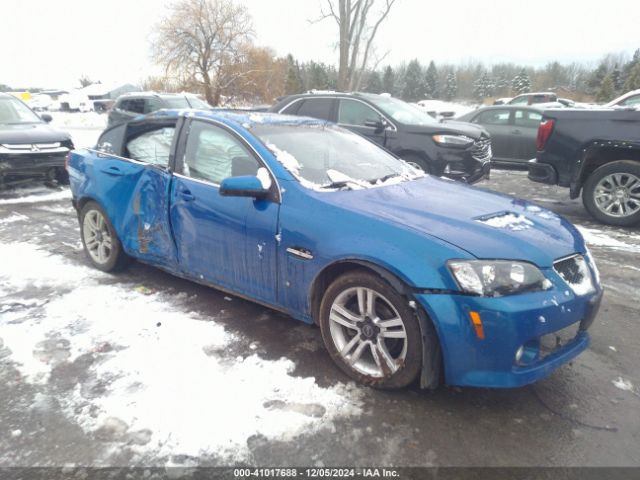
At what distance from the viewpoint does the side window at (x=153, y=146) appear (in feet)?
12.6

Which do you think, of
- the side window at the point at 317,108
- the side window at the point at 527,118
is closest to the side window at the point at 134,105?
the side window at the point at 317,108

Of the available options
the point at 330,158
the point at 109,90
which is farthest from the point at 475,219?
the point at 109,90

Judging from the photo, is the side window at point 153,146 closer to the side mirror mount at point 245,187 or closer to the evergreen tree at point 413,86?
the side mirror mount at point 245,187

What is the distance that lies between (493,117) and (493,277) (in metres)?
9.33

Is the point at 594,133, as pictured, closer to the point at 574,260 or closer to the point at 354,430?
the point at 574,260

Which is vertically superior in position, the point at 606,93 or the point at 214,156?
the point at 214,156

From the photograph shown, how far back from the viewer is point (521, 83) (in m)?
66.1

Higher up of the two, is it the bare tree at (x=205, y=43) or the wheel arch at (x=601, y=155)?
the bare tree at (x=205, y=43)

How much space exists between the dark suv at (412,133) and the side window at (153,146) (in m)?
3.79

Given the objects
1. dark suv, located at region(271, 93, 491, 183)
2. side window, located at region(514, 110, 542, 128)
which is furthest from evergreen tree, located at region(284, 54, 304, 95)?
dark suv, located at region(271, 93, 491, 183)

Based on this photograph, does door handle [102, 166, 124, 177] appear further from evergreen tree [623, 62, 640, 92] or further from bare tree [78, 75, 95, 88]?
bare tree [78, 75, 95, 88]

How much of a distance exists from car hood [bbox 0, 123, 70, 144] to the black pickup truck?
8.28 meters

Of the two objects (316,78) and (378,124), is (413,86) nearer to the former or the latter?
(316,78)

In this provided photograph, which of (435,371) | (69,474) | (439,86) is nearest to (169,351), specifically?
(69,474)
